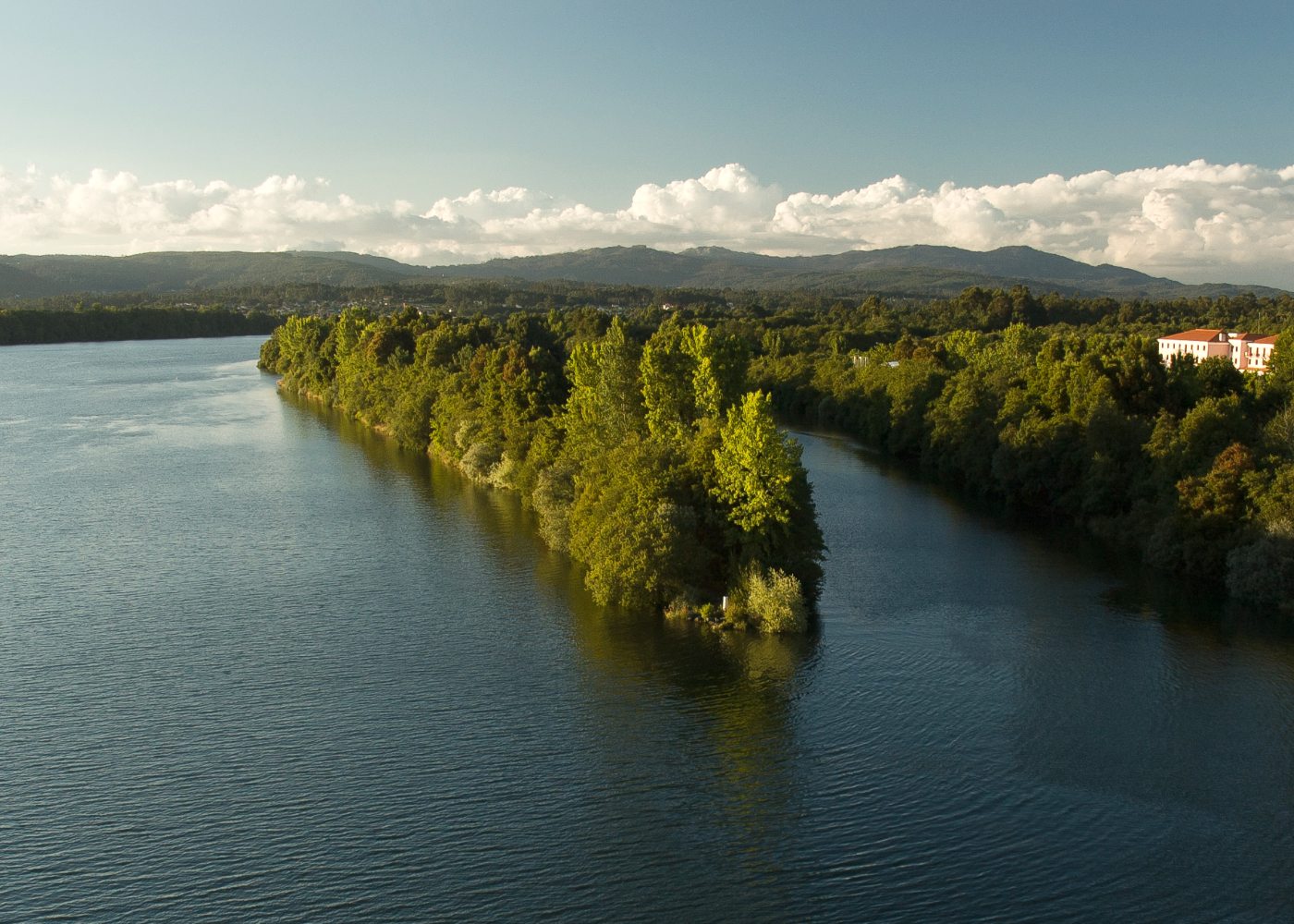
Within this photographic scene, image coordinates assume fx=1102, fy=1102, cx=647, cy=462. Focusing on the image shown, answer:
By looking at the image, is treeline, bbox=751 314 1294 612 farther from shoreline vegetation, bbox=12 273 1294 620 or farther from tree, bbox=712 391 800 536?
tree, bbox=712 391 800 536

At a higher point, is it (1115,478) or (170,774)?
(1115,478)

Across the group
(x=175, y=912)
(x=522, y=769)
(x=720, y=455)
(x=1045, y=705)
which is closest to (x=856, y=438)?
(x=720, y=455)

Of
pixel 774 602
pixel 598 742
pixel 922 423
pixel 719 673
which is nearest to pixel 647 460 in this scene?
pixel 774 602

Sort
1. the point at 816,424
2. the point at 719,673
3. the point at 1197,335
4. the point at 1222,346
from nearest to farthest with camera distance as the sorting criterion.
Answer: the point at 719,673 → the point at 816,424 → the point at 1222,346 → the point at 1197,335

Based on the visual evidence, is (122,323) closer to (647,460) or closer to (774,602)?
(647,460)

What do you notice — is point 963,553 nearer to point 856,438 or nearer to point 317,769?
point 317,769

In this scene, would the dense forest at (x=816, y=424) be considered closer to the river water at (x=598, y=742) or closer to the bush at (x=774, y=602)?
the bush at (x=774, y=602)
